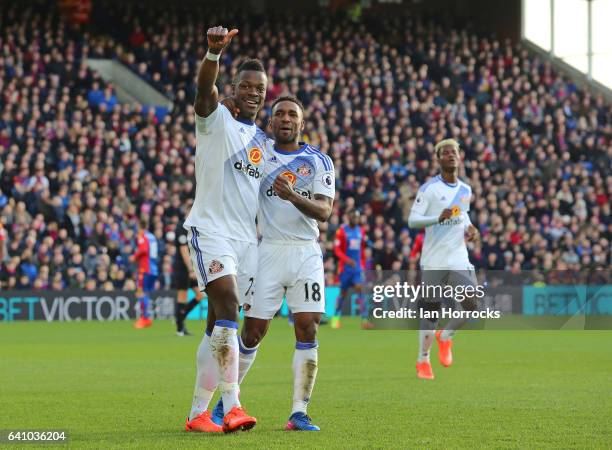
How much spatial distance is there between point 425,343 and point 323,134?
755 inches

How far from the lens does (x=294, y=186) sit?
840cm

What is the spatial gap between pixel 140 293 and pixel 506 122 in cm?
1542

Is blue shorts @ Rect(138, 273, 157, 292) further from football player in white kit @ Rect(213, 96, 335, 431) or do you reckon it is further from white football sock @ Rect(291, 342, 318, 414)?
white football sock @ Rect(291, 342, 318, 414)

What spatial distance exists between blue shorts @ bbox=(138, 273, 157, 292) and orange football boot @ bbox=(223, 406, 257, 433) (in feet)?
54.4

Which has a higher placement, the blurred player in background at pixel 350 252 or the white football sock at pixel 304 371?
the blurred player in background at pixel 350 252

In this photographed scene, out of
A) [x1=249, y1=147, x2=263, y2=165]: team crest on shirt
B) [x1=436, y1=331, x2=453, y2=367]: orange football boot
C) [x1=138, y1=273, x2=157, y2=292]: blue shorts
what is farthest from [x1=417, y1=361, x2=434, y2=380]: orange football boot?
[x1=138, y1=273, x2=157, y2=292]: blue shorts

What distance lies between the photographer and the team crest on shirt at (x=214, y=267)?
312 inches

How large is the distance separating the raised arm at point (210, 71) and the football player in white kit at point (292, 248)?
740mm

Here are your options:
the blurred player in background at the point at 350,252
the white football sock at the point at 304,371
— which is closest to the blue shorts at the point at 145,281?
the blurred player in background at the point at 350,252

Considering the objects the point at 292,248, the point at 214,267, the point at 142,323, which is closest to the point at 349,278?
the point at 142,323

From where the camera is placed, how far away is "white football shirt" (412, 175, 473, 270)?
43.8 feet

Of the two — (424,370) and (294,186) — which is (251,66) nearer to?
(294,186)

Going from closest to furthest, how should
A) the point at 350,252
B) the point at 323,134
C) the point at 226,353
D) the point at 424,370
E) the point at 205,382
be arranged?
the point at 226,353 → the point at 205,382 → the point at 424,370 → the point at 350,252 → the point at 323,134

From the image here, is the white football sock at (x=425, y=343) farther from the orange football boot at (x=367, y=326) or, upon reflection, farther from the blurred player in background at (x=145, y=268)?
the blurred player in background at (x=145, y=268)
